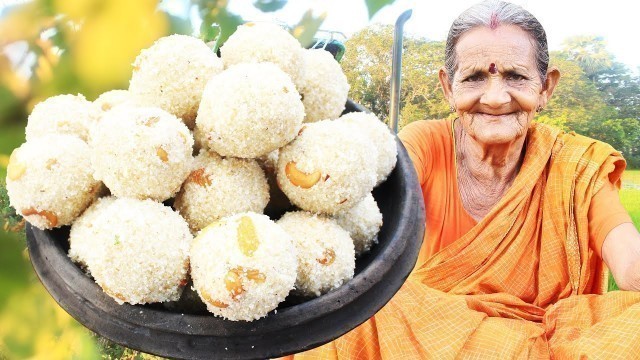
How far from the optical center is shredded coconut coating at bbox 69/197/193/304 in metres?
0.68

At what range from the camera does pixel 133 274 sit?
0.68 metres

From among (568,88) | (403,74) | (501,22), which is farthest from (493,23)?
(403,74)

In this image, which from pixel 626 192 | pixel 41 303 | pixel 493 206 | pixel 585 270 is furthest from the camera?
pixel 626 192


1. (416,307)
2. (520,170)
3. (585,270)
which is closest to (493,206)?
(520,170)

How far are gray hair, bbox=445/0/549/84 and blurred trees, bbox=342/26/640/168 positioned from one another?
913 cm

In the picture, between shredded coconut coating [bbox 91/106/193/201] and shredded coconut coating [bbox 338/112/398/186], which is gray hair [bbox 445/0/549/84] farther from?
shredded coconut coating [bbox 91/106/193/201]

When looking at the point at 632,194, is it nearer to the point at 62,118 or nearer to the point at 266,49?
the point at 266,49

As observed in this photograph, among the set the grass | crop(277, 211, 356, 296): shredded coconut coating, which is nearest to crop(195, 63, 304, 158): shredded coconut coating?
crop(277, 211, 356, 296): shredded coconut coating

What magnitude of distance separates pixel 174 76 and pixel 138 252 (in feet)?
0.94

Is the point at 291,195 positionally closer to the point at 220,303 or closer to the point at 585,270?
the point at 220,303

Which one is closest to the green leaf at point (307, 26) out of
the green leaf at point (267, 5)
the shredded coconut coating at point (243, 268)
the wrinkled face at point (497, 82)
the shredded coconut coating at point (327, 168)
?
the green leaf at point (267, 5)

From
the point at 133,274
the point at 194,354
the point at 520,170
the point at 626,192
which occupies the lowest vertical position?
the point at 626,192

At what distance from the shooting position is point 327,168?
2.63 feet

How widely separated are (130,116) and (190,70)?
0.14 metres
